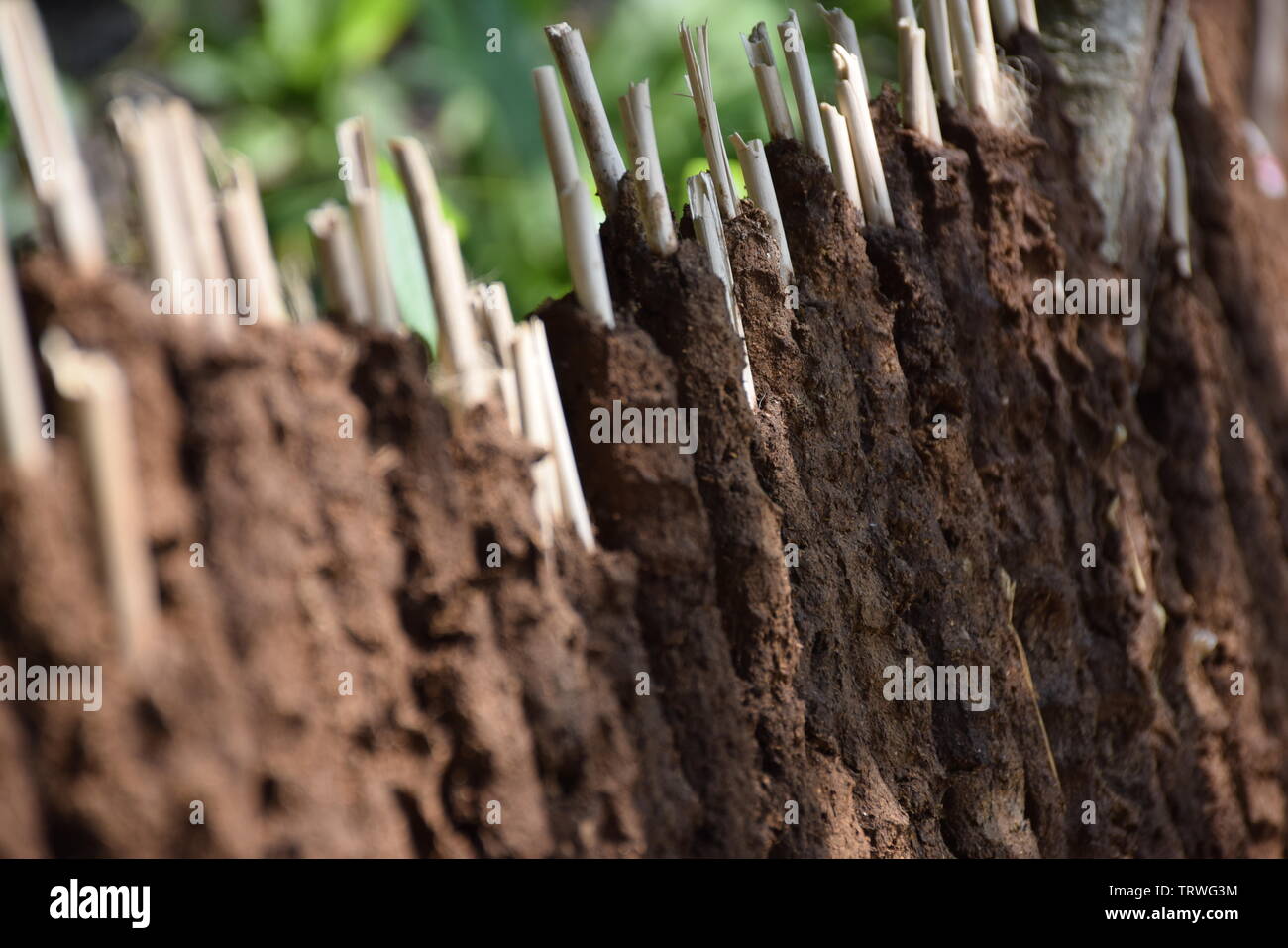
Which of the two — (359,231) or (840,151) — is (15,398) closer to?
(359,231)

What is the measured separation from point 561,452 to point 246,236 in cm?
37

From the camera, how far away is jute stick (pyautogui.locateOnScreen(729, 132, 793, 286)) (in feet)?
4.91

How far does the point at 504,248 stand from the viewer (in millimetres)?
4137

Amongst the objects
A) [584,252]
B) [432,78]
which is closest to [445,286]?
[584,252]

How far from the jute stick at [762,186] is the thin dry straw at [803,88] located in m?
0.09

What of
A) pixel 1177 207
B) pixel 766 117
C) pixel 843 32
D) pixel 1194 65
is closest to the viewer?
pixel 766 117

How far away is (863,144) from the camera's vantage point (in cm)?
165

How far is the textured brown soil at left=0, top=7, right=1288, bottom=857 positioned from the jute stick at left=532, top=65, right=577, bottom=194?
0.13 meters

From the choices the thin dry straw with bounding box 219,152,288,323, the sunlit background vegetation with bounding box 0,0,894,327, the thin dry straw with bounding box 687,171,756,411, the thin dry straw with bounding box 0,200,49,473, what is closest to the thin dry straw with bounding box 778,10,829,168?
the thin dry straw with bounding box 687,171,756,411

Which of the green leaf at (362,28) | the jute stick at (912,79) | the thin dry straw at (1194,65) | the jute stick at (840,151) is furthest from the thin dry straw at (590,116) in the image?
the green leaf at (362,28)

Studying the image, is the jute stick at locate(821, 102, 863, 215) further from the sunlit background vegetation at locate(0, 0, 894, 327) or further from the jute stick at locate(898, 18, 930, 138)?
the sunlit background vegetation at locate(0, 0, 894, 327)

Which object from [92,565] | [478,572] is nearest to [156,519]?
[92,565]
